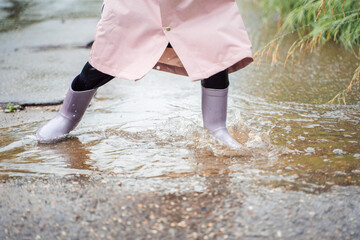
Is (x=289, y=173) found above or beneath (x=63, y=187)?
beneath

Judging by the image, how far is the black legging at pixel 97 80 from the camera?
2.48m

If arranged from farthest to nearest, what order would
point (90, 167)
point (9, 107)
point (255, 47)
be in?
point (255, 47) < point (9, 107) < point (90, 167)

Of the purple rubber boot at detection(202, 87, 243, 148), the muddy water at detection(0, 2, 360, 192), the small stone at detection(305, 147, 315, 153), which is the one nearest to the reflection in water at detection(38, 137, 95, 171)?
the muddy water at detection(0, 2, 360, 192)

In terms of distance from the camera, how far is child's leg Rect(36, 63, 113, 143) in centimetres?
260

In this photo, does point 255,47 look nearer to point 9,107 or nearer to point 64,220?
point 9,107

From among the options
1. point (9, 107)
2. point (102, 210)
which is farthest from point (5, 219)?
point (9, 107)

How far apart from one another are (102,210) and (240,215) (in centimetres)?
51

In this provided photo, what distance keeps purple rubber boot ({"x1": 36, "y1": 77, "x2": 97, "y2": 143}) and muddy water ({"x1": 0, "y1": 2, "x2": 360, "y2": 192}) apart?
60 mm

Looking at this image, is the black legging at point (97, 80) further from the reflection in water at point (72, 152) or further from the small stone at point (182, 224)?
the small stone at point (182, 224)

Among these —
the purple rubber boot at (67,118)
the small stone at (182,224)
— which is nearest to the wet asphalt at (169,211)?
the small stone at (182,224)

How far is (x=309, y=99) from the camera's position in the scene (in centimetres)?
344

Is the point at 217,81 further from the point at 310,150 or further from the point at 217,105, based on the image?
the point at 310,150

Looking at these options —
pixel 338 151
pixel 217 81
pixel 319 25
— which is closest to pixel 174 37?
pixel 217 81

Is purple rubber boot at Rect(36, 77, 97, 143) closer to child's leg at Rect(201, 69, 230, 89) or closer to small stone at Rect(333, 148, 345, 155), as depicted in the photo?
child's leg at Rect(201, 69, 230, 89)
